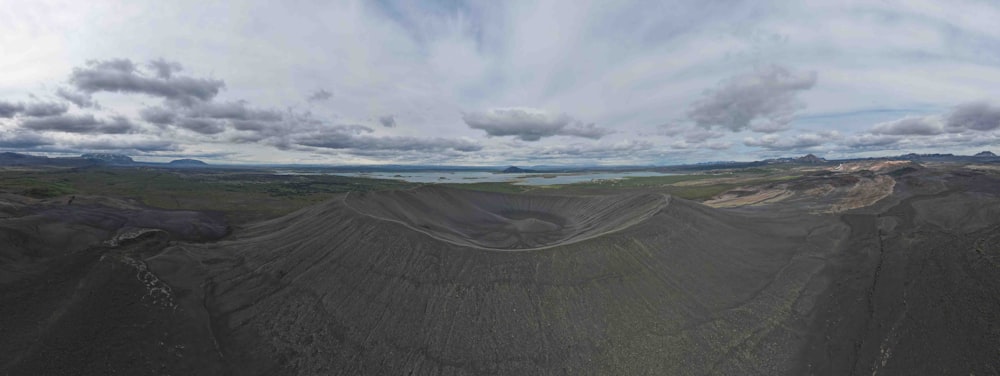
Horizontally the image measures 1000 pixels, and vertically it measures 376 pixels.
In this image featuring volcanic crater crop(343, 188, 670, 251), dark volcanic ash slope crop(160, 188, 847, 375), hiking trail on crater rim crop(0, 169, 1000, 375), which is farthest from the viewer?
volcanic crater crop(343, 188, 670, 251)

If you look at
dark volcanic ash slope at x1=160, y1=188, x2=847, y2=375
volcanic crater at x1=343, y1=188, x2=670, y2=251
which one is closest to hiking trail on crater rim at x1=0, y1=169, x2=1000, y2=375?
dark volcanic ash slope at x1=160, y1=188, x2=847, y2=375

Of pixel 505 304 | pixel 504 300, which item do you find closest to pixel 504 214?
pixel 504 300

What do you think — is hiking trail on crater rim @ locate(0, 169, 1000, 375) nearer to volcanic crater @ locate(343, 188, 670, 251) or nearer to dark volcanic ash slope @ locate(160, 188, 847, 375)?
dark volcanic ash slope @ locate(160, 188, 847, 375)

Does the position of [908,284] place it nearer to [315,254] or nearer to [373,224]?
[373,224]

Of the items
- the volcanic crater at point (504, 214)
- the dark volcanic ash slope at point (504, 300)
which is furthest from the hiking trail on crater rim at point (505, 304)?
the volcanic crater at point (504, 214)

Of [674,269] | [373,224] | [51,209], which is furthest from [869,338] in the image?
[51,209]

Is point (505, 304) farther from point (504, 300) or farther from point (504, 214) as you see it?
point (504, 214)

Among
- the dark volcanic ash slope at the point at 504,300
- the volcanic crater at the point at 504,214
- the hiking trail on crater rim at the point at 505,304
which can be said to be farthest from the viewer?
the volcanic crater at the point at 504,214

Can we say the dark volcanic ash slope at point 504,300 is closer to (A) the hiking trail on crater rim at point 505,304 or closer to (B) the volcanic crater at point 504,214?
(A) the hiking trail on crater rim at point 505,304
